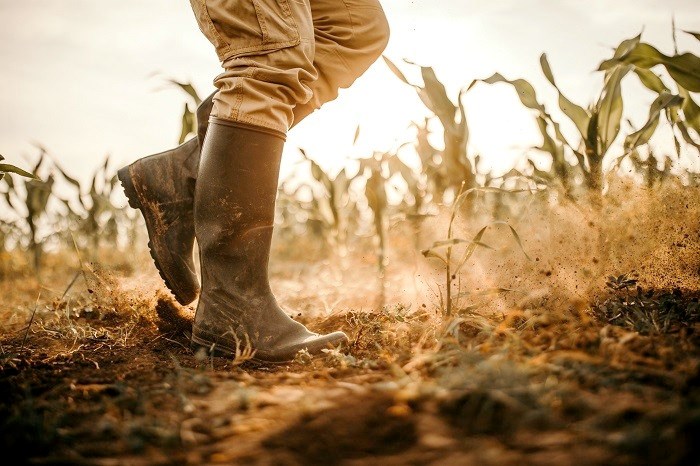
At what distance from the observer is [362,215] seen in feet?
16.0

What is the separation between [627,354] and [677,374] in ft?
0.34

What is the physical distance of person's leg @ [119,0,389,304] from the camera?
1566mm

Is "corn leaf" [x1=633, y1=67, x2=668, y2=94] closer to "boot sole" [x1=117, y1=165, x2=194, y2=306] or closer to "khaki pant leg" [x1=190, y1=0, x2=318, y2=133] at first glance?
"khaki pant leg" [x1=190, y1=0, x2=318, y2=133]

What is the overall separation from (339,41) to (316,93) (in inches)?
7.4

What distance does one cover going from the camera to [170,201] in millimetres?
1612

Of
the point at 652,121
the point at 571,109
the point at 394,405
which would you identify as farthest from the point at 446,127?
the point at 394,405

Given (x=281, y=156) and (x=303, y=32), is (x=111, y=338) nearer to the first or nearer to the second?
(x=281, y=156)

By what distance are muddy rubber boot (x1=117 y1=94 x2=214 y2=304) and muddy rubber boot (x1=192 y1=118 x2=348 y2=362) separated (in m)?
0.22

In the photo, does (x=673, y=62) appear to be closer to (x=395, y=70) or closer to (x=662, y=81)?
(x=662, y=81)

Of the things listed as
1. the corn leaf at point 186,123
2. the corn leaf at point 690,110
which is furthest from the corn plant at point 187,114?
the corn leaf at point 690,110

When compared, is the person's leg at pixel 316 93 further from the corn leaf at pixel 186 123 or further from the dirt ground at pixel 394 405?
the corn leaf at pixel 186 123

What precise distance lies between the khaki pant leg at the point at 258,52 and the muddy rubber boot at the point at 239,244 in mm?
51

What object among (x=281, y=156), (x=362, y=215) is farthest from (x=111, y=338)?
(x=362, y=215)

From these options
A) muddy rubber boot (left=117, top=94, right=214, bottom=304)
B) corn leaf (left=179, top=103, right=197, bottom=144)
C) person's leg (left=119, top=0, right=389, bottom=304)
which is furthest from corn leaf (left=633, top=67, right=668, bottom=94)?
corn leaf (left=179, top=103, right=197, bottom=144)
